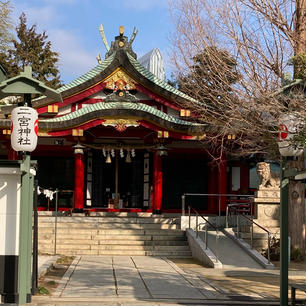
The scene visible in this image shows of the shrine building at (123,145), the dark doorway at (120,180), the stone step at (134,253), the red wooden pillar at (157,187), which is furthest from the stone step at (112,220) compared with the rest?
the dark doorway at (120,180)

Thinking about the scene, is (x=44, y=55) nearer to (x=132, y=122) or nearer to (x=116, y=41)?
(x=116, y=41)

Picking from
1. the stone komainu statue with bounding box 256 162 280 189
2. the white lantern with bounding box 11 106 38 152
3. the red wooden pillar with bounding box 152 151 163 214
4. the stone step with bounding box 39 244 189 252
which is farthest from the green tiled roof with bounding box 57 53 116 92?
the white lantern with bounding box 11 106 38 152

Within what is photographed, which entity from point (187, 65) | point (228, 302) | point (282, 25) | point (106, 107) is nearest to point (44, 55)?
point (106, 107)

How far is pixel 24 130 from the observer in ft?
31.3

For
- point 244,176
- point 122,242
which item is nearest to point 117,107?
point 122,242

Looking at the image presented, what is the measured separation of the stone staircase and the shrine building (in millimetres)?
1307

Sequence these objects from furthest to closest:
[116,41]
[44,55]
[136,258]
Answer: [44,55] → [116,41] → [136,258]

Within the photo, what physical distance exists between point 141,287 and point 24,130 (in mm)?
3956

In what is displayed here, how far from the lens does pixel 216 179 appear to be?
75.6 feet

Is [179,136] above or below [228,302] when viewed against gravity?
above

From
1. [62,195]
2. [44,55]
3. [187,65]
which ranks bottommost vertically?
[62,195]

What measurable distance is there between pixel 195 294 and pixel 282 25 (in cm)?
831

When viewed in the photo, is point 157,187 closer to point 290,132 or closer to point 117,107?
point 117,107

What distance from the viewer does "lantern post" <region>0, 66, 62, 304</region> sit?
29.5ft
